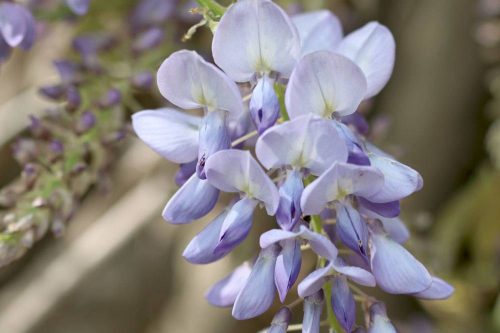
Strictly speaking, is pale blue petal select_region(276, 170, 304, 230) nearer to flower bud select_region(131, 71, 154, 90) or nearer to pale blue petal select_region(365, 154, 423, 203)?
pale blue petal select_region(365, 154, 423, 203)

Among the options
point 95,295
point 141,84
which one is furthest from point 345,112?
point 95,295

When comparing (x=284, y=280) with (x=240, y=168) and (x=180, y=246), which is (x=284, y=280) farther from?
(x=180, y=246)

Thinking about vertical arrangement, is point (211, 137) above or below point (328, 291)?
above

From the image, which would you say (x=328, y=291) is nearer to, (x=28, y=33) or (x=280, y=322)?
(x=280, y=322)

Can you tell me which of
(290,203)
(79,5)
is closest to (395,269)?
(290,203)

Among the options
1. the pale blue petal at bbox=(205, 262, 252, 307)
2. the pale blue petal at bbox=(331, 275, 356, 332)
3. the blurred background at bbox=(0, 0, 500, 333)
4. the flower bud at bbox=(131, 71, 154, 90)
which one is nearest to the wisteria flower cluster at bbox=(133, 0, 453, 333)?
Result: the pale blue petal at bbox=(331, 275, 356, 332)

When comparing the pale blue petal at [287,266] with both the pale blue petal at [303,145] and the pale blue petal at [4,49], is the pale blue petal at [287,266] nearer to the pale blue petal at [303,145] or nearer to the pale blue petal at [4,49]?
the pale blue petal at [303,145]
